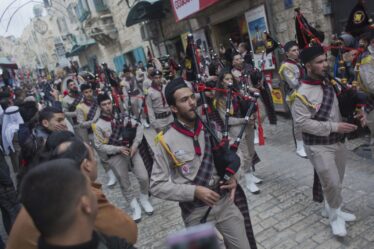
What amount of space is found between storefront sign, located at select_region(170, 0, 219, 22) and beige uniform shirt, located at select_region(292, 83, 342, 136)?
20.2 ft

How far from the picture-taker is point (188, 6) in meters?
10.8

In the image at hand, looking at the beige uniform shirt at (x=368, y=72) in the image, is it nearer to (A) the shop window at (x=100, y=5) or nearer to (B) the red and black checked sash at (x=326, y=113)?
(B) the red and black checked sash at (x=326, y=113)

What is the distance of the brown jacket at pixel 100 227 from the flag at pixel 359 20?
4.27 metres

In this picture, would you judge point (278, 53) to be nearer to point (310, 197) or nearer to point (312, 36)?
point (312, 36)

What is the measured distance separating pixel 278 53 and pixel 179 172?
650 cm

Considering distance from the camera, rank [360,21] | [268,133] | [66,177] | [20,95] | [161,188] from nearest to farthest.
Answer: [66,177], [161,188], [360,21], [268,133], [20,95]

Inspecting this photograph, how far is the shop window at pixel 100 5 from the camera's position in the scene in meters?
20.4

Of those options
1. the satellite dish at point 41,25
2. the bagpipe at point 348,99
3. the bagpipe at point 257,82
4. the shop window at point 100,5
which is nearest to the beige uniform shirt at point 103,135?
the bagpipe at point 257,82

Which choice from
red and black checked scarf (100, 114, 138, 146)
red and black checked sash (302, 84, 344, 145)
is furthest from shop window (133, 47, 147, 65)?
red and black checked sash (302, 84, 344, 145)

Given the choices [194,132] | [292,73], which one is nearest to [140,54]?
[292,73]

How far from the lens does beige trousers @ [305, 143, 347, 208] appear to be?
3.64 meters

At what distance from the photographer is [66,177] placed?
154 centimetres

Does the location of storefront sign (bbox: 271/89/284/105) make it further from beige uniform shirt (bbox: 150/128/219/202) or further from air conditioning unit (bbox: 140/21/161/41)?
air conditioning unit (bbox: 140/21/161/41)

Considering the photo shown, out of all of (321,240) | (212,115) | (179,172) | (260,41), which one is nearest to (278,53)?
(260,41)
